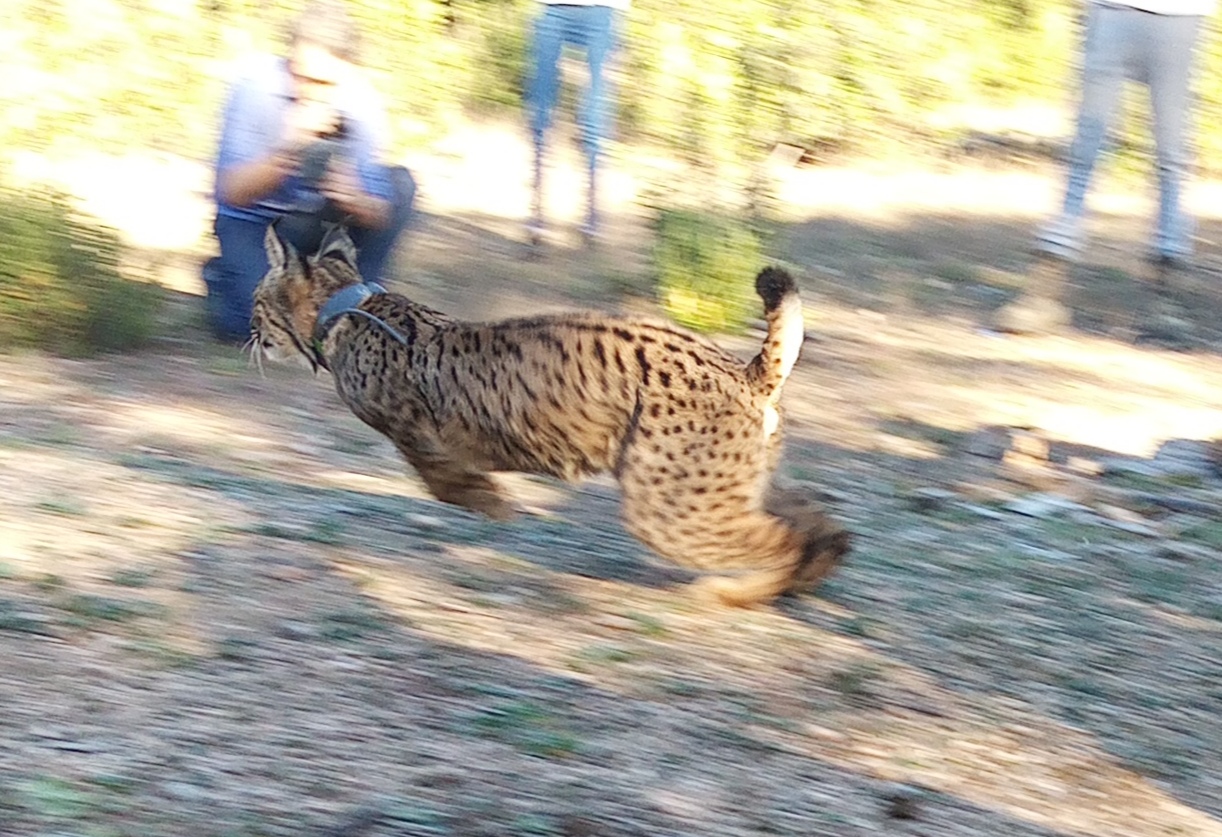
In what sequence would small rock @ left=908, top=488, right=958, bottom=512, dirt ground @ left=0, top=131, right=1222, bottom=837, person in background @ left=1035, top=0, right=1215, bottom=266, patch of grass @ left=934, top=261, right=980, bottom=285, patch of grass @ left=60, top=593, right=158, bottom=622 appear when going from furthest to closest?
patch of grass @ left=934, top=261, right=980, bottom=285 → person in background @ left=1035, top=0, right=1215, bottom=266 → small rock @ left=908, top=488, right=958, bottom=512 → patch of grass @ left=60, top=593, right=158, bottom=622 → dirt ground @ left=0, top=131, right=1222, bottom=837

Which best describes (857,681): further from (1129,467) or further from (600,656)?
(1129,467)

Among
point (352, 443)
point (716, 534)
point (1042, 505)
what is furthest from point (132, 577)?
point (1042, 505)

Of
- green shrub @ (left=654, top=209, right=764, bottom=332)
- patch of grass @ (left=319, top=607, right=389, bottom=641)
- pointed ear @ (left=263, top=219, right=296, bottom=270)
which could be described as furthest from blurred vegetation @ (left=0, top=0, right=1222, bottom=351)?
patch of grass @ (left=319, top=607, right=389, bottom=641)

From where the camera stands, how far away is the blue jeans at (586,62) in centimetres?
1023

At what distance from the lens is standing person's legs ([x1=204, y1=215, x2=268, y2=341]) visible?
816 centimetres

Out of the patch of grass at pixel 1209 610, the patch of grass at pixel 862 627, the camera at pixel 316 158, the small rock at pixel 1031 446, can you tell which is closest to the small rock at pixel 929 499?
the small rock at pixel 1031 446

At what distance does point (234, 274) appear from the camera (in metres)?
8.23

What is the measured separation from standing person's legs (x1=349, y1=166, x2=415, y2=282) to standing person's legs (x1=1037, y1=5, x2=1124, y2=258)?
11.6 feet

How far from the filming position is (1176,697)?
17.9 feet

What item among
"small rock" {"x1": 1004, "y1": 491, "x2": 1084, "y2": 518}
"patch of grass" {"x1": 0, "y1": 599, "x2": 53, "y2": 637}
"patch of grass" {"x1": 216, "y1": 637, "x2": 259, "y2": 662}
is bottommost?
"small rock" {"x1": 1004, "y1": 491, "x2": 1084, "y2": 518}

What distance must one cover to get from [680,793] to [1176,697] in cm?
208

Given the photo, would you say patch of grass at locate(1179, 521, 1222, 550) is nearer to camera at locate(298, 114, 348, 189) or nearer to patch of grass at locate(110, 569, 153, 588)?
camera at locate(298, 114, 348, 189)

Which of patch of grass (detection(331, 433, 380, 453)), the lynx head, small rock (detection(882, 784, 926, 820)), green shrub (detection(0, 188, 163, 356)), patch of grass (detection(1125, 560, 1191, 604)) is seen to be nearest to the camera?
small rock (detection(882, 784, 926, 820))

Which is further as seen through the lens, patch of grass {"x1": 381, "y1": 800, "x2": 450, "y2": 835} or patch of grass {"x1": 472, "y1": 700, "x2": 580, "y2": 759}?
patch of grass {"x1": 472, "y1": 700, "x2": 580, "y2": 759}
